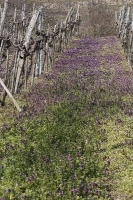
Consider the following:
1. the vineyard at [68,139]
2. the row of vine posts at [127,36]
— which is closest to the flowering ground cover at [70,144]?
the vineyard at [68,139]

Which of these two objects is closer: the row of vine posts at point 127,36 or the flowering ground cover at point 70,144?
the flowering ground cover at point 70,144

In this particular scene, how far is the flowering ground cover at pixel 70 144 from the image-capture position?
7613mm

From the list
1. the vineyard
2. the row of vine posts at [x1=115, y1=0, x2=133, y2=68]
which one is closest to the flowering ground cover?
the vineyard

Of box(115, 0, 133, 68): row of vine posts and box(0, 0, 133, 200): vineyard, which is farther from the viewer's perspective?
box(115, 0, 133, 68): row of vine posts

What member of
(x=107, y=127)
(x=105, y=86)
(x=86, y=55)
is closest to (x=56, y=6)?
(x=86, y=55)

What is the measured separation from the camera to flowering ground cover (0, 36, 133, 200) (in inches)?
300

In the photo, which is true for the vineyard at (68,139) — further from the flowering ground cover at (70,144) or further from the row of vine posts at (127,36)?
the row of vine posts at (127,36)

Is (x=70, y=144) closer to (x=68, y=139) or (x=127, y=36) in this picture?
(x=68, y=139)

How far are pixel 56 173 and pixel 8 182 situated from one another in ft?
4.03

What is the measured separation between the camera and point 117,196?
24.7 ft

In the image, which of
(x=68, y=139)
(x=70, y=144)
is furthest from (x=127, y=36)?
(x=70, y=144)

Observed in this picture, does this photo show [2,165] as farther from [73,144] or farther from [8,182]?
[73,144]

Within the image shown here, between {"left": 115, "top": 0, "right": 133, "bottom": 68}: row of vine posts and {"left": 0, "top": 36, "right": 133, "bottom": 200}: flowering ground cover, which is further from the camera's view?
{"left": 115, "top": 0, "right": 133, "bottom": 68}: row of vine posts

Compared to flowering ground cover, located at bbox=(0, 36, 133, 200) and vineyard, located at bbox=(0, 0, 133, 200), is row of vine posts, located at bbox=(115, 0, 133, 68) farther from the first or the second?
flowering ground cover, located at bbox=(0, 36, 133, 200)
